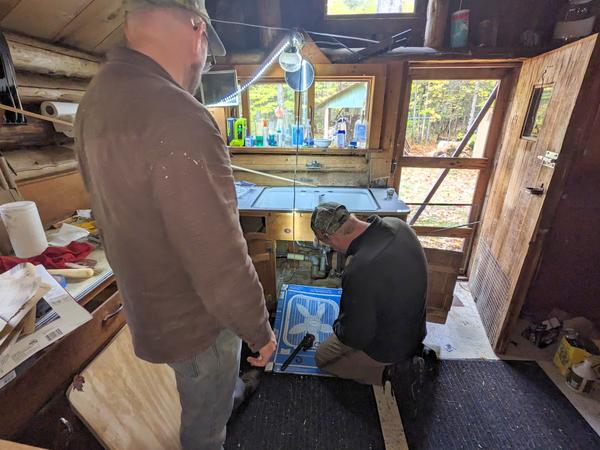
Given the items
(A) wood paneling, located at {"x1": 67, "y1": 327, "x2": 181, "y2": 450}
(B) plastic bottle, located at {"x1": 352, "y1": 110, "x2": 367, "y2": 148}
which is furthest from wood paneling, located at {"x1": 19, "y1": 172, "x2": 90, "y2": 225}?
(B) plastic bottle, located at {"x1": 352, "y1": 110, "x2": 367, "y2": 148}

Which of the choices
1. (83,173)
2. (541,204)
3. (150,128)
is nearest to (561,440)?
(541,204)

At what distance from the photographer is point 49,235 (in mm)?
1259

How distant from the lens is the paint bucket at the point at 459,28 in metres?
1.78

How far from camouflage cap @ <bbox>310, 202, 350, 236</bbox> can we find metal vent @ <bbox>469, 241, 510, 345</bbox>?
3.99ft

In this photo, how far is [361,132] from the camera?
219 cm

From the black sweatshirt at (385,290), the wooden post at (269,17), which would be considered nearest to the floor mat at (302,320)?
the black sweatshirt at (385,290)

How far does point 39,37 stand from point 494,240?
113 inches

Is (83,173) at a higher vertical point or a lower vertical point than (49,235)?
higher

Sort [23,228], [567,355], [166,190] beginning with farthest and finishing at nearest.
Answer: [567,355], [23,228], [166,190]

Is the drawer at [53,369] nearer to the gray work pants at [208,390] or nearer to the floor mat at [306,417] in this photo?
the gray work pants at [208,390]

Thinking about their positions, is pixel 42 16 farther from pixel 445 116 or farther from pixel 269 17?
pixel 445 116

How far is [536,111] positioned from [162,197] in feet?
7.18

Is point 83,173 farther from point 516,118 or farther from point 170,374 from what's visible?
point 516,118

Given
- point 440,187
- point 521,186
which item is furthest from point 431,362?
point 440,187
